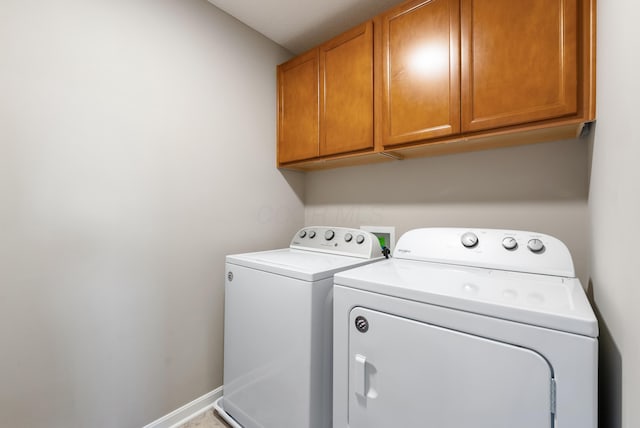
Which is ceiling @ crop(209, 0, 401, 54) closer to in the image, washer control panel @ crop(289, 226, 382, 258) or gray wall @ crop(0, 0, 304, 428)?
gray wall @ crop(0, 0, 304, 428)

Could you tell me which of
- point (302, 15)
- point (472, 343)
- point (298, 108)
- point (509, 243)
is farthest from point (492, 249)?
point (302, 15)

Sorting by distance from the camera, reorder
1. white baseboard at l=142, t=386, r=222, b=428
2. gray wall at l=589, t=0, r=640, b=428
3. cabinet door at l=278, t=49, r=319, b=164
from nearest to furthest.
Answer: gray wall at l=589, t=0, r=640, b=428 → white baseboard at l=142, t=386, r=222, b=428 → cabinet door at l=278, t=49, r=319, b=164

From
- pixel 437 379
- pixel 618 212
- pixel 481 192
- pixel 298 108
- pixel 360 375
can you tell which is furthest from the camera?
pixel 298 108

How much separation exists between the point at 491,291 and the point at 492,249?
0.42m

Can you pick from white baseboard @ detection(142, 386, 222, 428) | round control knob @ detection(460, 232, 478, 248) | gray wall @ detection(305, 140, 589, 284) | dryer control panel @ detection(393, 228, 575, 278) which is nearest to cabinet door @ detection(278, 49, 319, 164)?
gray wall @ detection(305, 140, 589, 284)

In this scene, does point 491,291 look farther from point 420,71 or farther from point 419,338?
point 420,71

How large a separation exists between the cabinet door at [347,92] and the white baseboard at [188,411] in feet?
5.32

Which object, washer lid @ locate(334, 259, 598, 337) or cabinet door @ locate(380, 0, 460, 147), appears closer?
washer lid @ locate(334, 259, 598, 337)

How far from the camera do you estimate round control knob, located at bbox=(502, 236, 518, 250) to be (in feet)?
3.77

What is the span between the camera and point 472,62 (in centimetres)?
121

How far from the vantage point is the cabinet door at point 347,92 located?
1545mm

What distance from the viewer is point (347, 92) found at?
1632 mm

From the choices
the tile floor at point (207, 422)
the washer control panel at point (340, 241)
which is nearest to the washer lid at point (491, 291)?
the washer control panel at point (340, 241)

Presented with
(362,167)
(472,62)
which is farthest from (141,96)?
(472,62)
